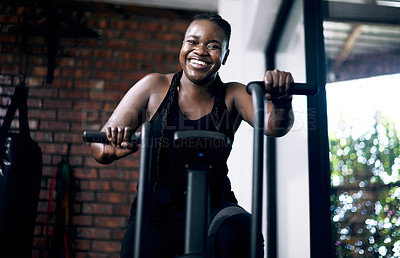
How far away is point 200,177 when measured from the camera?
3.34ft

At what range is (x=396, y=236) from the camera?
4.61ft

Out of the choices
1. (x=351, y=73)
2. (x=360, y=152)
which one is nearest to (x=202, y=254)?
(x=360, y=152)

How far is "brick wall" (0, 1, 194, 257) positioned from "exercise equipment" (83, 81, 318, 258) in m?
2.29

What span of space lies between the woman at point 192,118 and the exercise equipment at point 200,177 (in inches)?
2.3

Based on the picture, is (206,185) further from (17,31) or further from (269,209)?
(17,31)

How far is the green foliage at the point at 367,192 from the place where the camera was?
4.68 feet

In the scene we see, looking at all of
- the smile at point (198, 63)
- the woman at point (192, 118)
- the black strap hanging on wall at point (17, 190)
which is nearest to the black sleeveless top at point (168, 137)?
the woman at point (192, 118)

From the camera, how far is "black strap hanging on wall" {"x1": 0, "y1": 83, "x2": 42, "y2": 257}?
84.6 inches

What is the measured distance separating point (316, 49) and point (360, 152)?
594 mm

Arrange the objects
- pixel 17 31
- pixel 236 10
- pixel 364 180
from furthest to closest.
Answer: pixel 17 31, pixel 236 10, pixel 364 180

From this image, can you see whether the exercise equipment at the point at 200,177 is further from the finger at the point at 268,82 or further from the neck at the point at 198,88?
the neck at the point at 198,88

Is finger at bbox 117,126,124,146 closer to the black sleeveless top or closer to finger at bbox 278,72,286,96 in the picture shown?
the black sleeveless top

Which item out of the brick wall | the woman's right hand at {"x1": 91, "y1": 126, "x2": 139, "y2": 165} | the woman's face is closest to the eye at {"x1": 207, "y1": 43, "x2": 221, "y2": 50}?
the woman's face

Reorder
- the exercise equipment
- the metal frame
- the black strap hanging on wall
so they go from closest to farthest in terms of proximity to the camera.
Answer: the exercise equipment → the metal frame → the black strap hanging on wall
